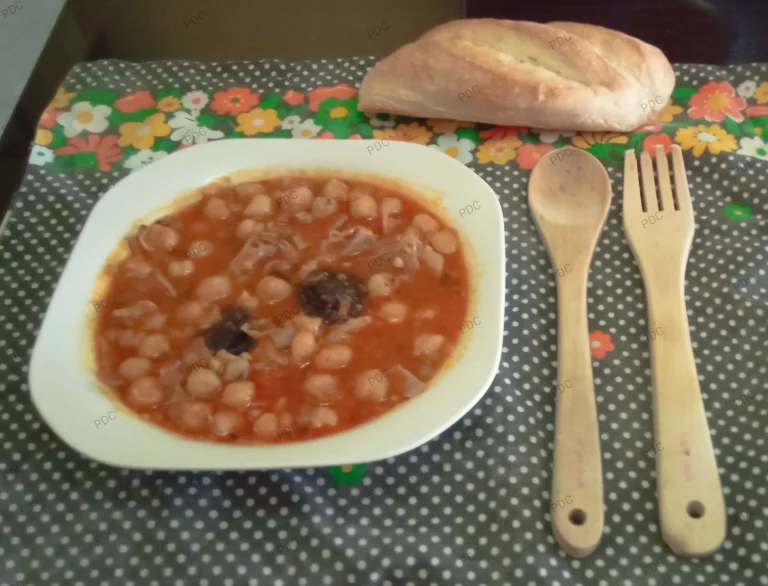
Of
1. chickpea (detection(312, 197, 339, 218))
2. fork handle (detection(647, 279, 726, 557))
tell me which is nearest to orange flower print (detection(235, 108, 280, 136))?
chickpea (detection(312, 197, 339, 218))

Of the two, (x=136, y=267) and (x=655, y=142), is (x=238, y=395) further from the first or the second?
(x=655, y=142)

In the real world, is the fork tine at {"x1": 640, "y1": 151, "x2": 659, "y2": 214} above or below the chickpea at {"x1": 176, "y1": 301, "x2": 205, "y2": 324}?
above

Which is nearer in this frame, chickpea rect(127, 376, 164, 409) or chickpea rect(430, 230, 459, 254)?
chickpea rect(127, 376, 164, 409)

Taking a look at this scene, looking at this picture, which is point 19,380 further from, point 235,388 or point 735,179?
point 735,179

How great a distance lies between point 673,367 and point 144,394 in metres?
1.09

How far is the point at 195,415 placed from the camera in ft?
4.50

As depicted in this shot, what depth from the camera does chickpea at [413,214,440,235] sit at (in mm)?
1677

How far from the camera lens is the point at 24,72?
2479 millimetres

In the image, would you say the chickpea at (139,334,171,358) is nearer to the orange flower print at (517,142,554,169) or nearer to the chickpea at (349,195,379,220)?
the chickpea at (349,195,379,220)

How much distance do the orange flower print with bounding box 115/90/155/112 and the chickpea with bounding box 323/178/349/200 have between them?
82cm
